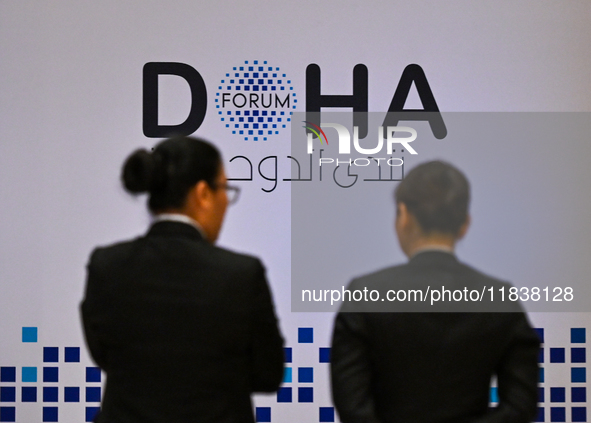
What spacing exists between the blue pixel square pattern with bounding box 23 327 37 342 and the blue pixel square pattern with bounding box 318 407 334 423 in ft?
4.14

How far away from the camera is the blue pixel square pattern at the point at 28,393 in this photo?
7.80 ft

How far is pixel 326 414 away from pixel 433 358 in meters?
1.32

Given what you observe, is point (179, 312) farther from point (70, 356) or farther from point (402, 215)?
point (70, 356)

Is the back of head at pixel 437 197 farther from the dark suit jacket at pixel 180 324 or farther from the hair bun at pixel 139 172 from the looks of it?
the hair bun at pixel 139 172

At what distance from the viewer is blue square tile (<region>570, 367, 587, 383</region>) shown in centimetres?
237

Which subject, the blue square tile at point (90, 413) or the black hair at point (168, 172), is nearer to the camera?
the black hair at point (168, 172)

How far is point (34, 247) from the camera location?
2379 mm

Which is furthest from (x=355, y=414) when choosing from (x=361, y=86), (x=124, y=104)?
(x=124, y=104)

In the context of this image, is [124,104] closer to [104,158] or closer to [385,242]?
[104,158]

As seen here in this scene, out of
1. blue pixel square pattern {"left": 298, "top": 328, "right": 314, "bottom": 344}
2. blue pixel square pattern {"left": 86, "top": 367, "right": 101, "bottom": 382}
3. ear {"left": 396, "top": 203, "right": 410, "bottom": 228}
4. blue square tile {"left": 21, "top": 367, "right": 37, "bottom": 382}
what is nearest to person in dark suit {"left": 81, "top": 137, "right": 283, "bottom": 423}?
ear {"left": 396, "top": 203, "right": 410, "bottom": 228}

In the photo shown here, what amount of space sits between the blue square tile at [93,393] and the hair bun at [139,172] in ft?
4.97

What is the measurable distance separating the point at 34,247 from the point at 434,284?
186 centimetres

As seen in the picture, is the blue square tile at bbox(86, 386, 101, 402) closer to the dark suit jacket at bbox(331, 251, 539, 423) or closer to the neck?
the dark suit jacket at bbox(331, 251, 539, 423)

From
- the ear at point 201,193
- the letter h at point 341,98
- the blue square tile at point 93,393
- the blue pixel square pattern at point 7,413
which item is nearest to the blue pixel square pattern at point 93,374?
the blue square tile at point 93,393
